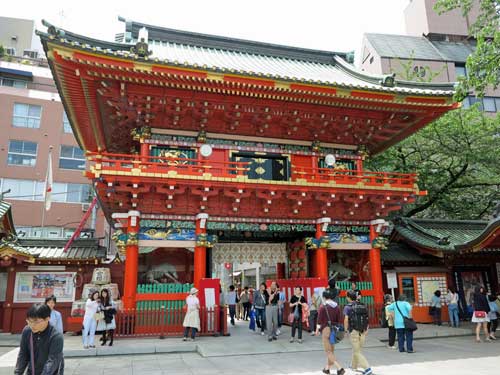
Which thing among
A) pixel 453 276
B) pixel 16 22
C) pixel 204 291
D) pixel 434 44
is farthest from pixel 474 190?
pixel 16 22

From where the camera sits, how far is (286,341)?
1164 cm

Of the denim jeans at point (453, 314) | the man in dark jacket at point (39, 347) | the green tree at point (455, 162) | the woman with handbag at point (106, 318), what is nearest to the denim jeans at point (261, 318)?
the woman with handbag at point (106, 318)

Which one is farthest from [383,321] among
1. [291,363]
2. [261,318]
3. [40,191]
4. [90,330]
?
[40,191]

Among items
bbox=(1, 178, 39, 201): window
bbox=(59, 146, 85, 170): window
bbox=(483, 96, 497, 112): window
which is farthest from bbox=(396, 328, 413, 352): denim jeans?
bbox=(483, 96, 497, 112): window

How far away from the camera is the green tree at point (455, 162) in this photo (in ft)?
67.2

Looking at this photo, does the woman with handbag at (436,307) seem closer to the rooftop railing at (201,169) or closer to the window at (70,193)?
the rooftop railing at (201,169)

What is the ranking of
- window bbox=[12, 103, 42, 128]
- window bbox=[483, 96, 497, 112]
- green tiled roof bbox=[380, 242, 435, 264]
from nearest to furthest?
green tiled roof bbox=[380, 242, 435, 264] < window bbox=[12, 103, 42, 128] < window bbox=[483, 96, 497, 112]

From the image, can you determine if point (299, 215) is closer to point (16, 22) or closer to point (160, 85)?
point (160, 85)

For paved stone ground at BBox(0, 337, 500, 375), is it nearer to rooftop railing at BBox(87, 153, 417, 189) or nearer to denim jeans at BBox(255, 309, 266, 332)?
denim jeans at BBox(255, 309, 266, 332)

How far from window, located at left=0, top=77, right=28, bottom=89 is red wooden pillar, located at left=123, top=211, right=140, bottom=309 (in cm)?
2721

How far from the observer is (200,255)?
1312cm

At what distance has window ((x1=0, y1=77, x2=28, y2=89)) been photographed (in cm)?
3250

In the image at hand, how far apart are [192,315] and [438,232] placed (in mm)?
12766

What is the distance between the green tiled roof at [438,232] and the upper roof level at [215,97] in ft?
13.6
